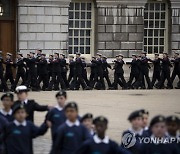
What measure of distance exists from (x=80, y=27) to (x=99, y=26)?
40.2 inches

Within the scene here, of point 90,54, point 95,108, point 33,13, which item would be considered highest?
point 33,13

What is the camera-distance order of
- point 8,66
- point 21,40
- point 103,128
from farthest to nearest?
point 21,40 → point 8,66 → point 103,128

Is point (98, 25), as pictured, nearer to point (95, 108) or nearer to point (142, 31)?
point (142, 31)

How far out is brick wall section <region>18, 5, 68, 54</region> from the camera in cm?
2789

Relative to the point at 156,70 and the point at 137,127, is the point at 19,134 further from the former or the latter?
the point at 156,70

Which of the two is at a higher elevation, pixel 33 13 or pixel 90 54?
pixel 33 13

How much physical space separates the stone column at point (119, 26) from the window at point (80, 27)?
0.67 metres

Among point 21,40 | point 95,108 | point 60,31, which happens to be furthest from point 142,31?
point 95,108

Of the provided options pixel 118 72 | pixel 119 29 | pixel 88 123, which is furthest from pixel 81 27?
pixel 88 123

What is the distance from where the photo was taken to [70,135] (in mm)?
8641

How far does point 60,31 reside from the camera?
28.3 m

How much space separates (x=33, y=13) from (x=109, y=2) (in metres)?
3.80

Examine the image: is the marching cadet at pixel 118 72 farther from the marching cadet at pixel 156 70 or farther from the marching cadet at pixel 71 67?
the marching cadet at pixel 71 67

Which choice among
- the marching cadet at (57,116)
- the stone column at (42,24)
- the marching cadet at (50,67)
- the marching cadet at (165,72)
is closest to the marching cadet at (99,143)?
the marching cadet at (57,116)
